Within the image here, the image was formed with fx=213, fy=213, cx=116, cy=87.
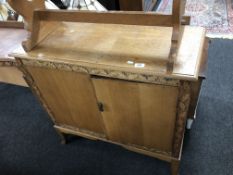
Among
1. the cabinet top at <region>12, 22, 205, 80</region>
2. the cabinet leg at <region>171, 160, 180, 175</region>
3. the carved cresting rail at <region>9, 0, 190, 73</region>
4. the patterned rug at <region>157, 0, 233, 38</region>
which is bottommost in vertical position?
the cabinet leg at <region>171, 160, 180, 175</region>

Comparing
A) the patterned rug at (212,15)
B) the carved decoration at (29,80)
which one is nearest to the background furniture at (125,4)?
the patterned rug at (212,15)

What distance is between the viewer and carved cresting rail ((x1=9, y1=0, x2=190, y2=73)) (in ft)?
2.21

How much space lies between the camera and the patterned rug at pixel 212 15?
2.12 metres

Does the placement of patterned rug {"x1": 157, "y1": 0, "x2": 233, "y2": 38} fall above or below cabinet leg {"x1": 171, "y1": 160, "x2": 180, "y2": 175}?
above

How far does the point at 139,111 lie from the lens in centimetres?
90

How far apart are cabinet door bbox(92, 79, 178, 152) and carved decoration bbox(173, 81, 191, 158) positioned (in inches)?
0.7

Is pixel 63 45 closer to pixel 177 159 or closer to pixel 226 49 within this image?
pixel 177 159

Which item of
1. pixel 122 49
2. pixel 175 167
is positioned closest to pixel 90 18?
pixel 122 49

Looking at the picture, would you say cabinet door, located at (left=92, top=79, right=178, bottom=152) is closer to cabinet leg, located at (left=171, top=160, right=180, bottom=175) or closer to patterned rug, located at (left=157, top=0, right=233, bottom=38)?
cabinet leg, located at (left=171, top=160, right=180, bottom=175)

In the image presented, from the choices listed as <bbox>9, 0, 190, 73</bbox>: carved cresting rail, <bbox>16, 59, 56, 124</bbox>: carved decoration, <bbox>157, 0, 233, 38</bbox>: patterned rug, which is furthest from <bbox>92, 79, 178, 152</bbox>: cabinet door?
<bbox>157, 0, 233, 38</bbox>: patterned rug

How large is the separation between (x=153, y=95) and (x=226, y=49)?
1.44 metres

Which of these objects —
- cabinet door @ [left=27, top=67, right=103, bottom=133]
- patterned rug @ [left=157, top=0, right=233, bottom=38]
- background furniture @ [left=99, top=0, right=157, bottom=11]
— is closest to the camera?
cabinet door @ [left=27, top=67, right=103, bottom=133]

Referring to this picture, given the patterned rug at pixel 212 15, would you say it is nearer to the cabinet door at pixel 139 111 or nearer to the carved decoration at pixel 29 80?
the cabinet door at pixel 139 111

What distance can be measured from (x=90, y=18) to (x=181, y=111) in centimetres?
48
